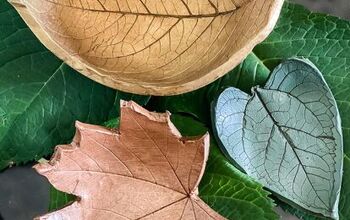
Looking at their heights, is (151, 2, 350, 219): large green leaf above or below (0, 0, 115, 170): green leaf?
above

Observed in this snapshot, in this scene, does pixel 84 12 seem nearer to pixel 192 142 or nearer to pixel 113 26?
pixel 113 26

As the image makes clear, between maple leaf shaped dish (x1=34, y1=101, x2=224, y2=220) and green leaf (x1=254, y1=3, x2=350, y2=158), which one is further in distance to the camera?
green leaf (x1=254, y1=3, x2=350, y2=158)

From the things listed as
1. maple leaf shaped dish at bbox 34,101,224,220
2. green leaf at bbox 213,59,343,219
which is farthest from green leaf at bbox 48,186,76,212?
green leaf at bbox 213,59,343,219

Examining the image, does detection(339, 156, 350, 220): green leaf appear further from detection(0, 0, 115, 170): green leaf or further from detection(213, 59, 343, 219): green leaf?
detection(0, 0, 115, 170): green leaf

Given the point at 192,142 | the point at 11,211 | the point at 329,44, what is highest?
the point at 329,44

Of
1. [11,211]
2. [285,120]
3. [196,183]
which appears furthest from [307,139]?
[11,211]

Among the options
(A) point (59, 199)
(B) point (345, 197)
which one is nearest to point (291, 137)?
(B) point (345, 197)
